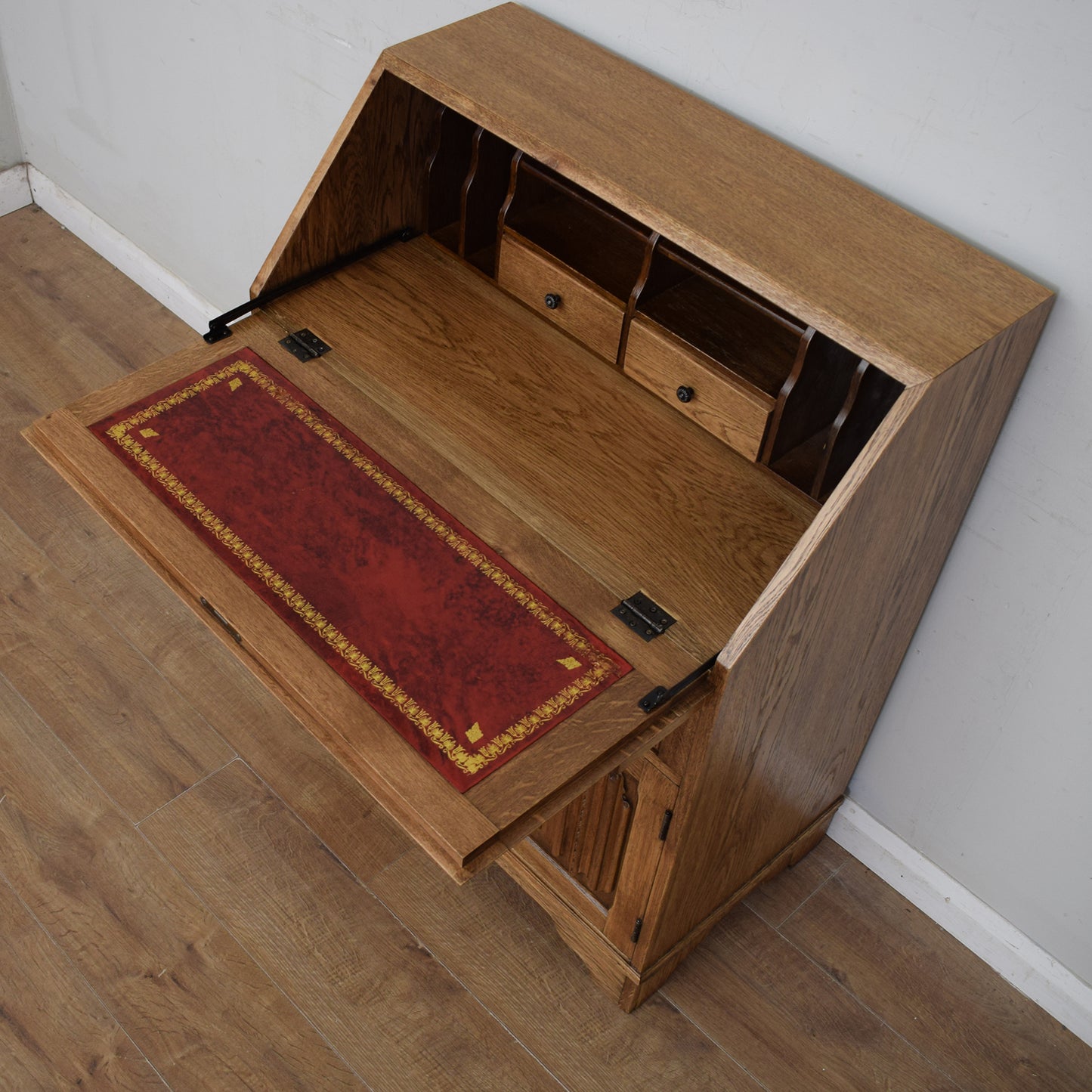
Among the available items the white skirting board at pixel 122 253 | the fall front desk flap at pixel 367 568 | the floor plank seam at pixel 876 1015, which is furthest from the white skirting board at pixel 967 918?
the white skirting board at pixel 122 253

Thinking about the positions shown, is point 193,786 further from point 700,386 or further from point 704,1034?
point 700,386

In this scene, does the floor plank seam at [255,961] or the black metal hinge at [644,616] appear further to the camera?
the floor plank seam at [255,961]

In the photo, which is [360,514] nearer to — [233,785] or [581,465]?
[581,465]

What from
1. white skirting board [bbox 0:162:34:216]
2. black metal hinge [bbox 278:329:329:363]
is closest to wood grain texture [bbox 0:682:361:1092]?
black metal hinge [bbox 278:329:329:363]

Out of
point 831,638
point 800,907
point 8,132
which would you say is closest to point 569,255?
point 831,638

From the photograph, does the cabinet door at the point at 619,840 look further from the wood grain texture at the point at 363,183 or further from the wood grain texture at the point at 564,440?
the wood grain texture at the point at 363,183

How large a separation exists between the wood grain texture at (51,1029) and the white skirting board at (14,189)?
2.21 metres

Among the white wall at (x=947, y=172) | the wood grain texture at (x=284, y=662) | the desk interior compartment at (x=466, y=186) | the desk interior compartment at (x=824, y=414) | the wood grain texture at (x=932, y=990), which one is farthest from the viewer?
the wood grain texture at (x=932, y=990)

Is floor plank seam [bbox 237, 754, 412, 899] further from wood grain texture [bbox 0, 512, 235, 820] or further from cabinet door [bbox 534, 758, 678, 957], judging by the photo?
cabinet door [bbox 534, 758, 678, 957]

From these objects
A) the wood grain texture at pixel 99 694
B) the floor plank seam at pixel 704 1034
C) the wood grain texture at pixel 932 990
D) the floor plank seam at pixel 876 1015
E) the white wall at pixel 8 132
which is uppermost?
the white wall at pixel 8 132

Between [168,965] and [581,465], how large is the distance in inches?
44.6

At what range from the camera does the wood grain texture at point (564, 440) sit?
5.05ft

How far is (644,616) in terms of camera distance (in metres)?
1.47

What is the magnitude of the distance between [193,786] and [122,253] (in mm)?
1636
